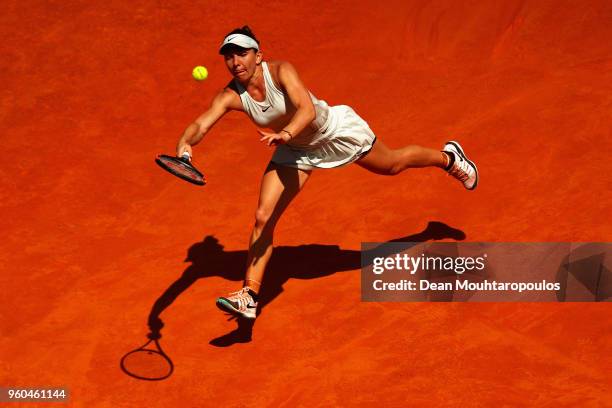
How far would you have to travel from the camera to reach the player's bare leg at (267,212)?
681 centimetres

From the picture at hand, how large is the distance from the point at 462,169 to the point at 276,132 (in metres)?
1.76

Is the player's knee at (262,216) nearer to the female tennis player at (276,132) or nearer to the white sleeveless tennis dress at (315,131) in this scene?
the female tennis player at (276,132)

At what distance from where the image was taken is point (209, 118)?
663cm

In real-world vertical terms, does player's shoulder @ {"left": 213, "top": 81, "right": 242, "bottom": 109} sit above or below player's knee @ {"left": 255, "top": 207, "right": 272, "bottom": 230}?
above

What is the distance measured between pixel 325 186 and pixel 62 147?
2.75m

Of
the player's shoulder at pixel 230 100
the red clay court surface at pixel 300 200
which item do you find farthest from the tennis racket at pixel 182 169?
the red clay court surface at pixel 300 200

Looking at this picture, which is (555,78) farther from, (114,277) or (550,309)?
(114,277)

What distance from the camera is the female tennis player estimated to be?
6453mm

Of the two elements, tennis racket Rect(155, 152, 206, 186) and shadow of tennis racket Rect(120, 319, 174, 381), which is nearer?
tennis racket Rect(155, 152, 206, 186)

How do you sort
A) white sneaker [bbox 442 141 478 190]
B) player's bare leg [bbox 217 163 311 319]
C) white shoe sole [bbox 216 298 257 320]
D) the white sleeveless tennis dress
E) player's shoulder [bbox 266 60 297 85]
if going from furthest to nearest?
white sneaker [bbox 442 141 478 190]
player's bare leg [bbox 217 163 311 319]
the white sleeveless tennis dress
player's shoulder [bbox 266 60 297 85]
white shoe sole [bbox 216 298 257 320]

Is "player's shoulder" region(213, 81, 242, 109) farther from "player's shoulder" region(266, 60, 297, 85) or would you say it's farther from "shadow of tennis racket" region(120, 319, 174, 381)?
"shadow of tennis racket" region(120, 319, 174, 381)

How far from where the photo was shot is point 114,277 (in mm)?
7633

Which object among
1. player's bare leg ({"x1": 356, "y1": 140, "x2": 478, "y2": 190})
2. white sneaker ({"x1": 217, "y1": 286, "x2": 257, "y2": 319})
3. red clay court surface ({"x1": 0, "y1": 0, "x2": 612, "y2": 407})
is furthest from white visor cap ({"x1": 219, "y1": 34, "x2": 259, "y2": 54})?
red clay court surface ({"x1": 0, "y1": 0, "x2": 612, "y2": 407})

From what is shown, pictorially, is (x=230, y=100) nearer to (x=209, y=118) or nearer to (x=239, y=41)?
(x=209, y=118)
